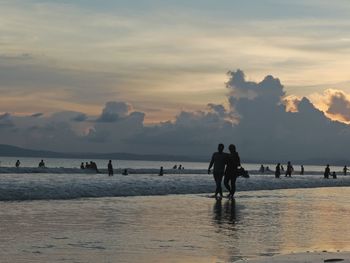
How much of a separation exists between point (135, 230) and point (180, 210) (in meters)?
4.91

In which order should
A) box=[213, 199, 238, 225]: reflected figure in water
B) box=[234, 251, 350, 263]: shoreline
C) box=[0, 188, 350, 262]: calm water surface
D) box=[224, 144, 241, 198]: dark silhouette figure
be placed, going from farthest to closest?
1. box=[224, 144, 241, 198]: dark silhouette figure
2. box=[213, 199, 238, 225]: reflected figure in water
3. box=[0, 188, 350, 262]: calm water surface
4. box=[234, 251, 350, 263]: shoreline

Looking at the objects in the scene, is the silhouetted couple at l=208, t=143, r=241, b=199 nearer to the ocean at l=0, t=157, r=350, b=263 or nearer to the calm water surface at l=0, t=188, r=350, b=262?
the ocean at l=0, t=157, r=350, b=263

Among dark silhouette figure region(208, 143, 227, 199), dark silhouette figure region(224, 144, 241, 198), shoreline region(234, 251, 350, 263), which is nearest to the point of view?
shoreline region(234, 251, 350, 263)

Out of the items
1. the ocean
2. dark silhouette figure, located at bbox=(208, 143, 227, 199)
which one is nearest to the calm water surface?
the ocean

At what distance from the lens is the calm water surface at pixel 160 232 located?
9.05m

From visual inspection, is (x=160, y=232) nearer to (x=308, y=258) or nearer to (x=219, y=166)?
(x=308, y=258)

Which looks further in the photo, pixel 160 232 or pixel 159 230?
pixel 159 230

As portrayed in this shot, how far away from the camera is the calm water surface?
29.7 ft

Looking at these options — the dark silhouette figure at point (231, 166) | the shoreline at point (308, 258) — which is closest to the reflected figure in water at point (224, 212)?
the dark silhouette figure at point (231, 166)

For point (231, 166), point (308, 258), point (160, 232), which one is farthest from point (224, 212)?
point (308, 258)

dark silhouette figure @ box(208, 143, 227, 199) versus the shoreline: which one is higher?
dark silhouette figure @ box(208, 143, 227, 199)

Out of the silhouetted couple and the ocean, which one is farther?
the silhouetted couple

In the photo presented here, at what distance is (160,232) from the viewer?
38.5 ft

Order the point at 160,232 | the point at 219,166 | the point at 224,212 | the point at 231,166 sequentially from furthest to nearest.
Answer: the point at 219,166 < the point at 231,166 < the point at 224,212 < the point at 160,232
